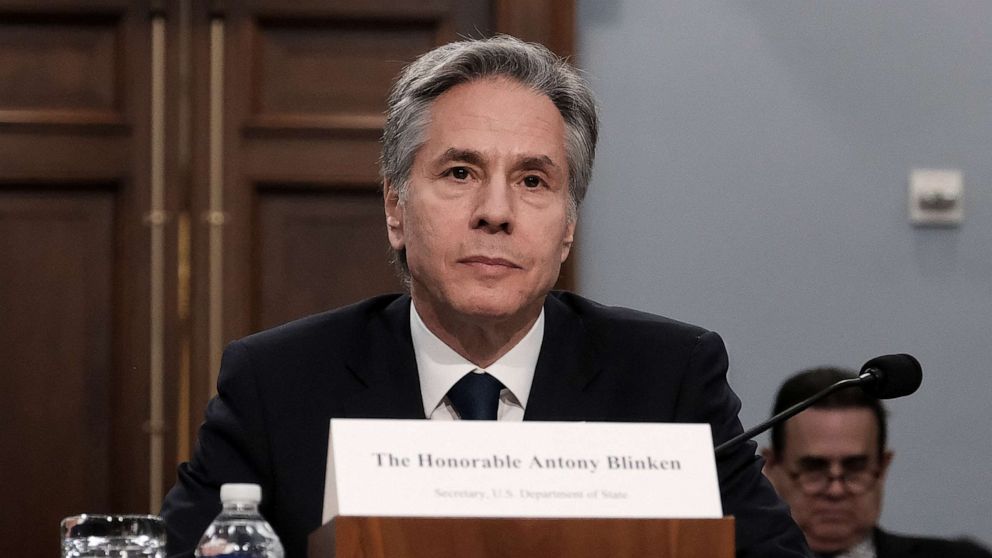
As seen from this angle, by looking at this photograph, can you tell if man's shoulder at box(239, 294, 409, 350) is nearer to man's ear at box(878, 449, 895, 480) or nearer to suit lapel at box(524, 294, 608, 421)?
suit lapel at box(524, 294, 608, 421)

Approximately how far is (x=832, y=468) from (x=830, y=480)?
31 mm

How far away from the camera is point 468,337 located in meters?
2.17

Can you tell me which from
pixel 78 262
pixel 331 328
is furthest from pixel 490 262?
pixel 78 262

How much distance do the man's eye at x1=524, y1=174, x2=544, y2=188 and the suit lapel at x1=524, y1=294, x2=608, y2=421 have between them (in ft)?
0.70

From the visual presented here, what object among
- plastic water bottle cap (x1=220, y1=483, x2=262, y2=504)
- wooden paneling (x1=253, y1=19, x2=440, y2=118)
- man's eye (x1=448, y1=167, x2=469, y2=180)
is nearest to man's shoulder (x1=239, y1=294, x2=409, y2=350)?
man's eye (x1=448, y1=167, x2=469, y2=180)

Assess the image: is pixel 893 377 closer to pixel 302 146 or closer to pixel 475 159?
pixel 475 159

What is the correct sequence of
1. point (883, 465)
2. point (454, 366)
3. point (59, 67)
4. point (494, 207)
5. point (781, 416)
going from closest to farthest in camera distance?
point (781, 416) → point (494, 207) → point (454, 366) → point (883, 465) → point (59, 67)

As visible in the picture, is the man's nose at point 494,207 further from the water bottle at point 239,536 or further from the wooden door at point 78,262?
the wooden door at point 78,262

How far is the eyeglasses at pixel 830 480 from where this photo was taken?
334 cm

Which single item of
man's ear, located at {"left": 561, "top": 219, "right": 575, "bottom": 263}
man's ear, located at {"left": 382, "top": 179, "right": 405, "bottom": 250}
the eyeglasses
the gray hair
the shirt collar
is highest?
the gray hair

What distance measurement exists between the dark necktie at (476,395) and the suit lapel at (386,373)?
6 centimetres

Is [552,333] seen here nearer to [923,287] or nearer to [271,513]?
[271,513]

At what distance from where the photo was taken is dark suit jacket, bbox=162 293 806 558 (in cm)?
195

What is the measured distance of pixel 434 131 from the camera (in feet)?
7.01
